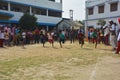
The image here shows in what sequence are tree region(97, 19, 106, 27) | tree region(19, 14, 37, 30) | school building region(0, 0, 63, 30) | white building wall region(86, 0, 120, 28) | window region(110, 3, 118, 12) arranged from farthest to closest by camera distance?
white building wall region(86, 0, 120, 28)
window region(110, 3, 118, 12)
tree region(97, 19, 106, 27)
school building region(0, 0, 63, 30)
tree region(19, 14, 37, 30)

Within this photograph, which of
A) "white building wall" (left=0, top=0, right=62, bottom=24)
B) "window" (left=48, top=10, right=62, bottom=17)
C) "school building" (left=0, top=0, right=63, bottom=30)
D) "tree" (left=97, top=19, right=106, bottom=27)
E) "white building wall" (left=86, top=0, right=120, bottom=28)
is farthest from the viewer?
"window" (left=48, top=10, right=62, bottom=17)

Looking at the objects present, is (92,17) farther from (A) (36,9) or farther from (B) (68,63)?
(B) (68,63)

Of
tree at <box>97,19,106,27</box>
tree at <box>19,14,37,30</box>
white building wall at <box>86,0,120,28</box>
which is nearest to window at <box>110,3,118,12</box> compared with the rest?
white building wall at <box>86,0,120,28</box>

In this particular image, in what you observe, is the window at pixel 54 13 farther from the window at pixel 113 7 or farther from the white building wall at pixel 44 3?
the window at pixel 113 7

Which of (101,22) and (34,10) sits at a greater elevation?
(34,10)

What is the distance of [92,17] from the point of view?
150 ft

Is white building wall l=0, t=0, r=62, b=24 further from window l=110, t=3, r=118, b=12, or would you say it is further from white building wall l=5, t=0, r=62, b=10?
window l=110, t=3, r=118, b=12

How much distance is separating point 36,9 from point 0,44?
81.6ft

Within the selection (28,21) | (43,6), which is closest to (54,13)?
(43,6)

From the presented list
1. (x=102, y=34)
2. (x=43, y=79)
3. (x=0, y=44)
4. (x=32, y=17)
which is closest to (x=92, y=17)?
(x=32, y=17)

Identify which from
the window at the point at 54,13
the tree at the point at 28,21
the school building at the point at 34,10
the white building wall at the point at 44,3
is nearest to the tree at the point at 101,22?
the school building at the point at 34,10

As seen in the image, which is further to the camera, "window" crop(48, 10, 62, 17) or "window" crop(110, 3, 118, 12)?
"window" crop(48, 10, 62, 17)

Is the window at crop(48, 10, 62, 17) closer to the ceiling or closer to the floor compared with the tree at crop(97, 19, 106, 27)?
closer to the ceiling

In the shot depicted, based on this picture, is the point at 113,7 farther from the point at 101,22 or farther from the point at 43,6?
the point at 43,6
